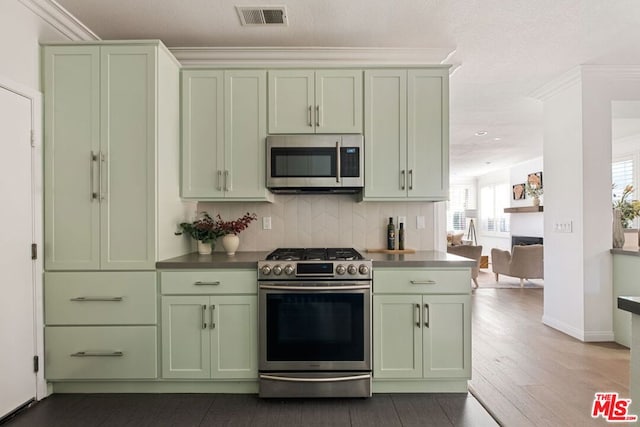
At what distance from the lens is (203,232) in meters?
2.84

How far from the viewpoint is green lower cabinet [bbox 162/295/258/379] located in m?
2.43

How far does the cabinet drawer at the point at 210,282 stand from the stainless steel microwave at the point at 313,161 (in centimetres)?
76

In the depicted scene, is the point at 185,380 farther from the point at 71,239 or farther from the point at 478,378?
the point at 478,378

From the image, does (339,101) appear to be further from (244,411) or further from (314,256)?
(244,411)

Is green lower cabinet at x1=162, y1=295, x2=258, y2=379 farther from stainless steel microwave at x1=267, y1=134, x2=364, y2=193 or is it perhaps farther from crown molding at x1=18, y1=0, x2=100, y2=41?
crown molding at x1=18, y1=0, x2=100, y2=41

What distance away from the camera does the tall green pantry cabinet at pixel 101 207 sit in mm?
2410

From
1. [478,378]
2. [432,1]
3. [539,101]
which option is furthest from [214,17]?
[539,101]


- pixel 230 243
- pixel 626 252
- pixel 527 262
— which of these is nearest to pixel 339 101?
pixel 230 243

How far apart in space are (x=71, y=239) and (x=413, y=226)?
2663 millimetres

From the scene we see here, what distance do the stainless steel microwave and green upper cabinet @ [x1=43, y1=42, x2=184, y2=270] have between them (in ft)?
2.89

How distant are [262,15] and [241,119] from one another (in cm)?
77

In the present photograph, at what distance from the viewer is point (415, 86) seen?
9.21ft

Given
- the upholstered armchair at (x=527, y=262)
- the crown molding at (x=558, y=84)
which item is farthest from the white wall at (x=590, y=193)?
the upholstered armchair at (x=527, y=262)

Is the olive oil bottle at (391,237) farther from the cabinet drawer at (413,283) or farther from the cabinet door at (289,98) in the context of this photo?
the cabinet door at (289,98)
